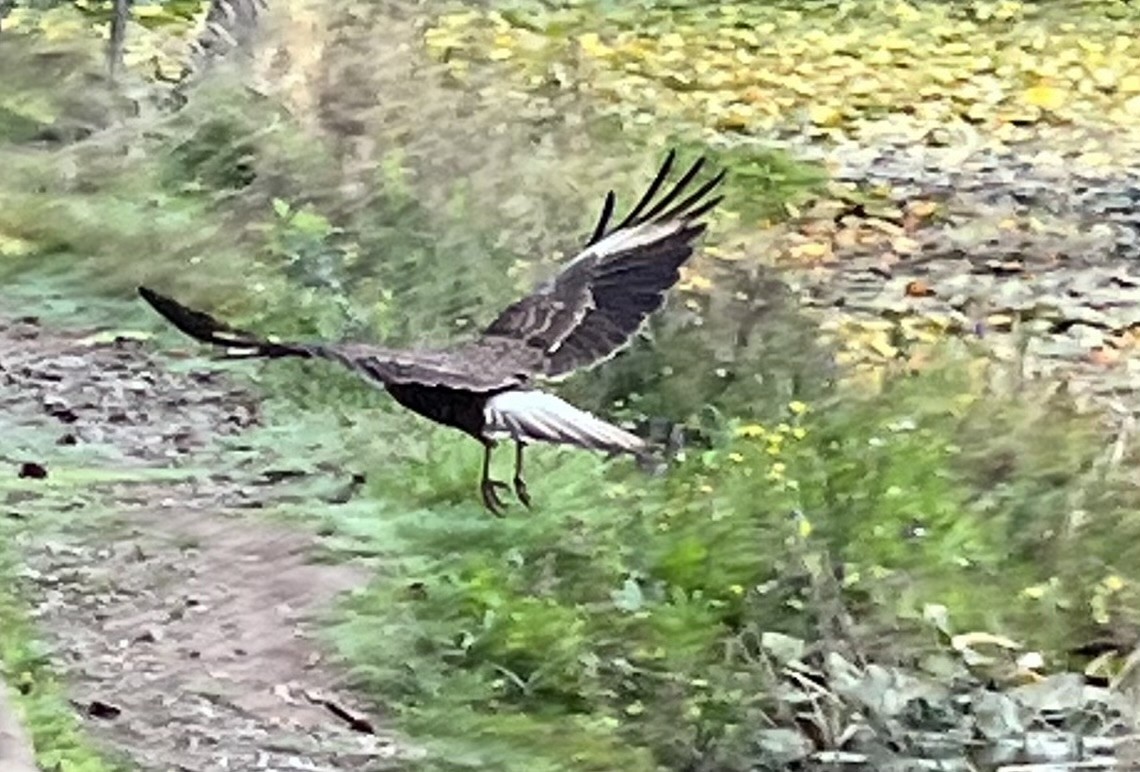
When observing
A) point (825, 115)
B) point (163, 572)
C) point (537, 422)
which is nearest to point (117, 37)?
point (825, 115)

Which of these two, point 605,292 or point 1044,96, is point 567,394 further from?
point 1044,96

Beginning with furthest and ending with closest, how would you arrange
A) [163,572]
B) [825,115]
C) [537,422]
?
[825,115]
[163,572]
[537,422]

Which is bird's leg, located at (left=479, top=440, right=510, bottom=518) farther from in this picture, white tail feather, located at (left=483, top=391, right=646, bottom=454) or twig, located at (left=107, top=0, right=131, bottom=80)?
twig, located at (left=107, top=0, right=131, bottom=80)

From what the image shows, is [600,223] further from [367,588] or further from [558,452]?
[367,588]

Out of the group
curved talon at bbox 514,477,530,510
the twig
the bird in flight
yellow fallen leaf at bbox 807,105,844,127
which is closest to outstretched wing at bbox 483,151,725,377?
the bird in flight

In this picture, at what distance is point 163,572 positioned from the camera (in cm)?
133

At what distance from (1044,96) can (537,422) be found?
2.72 feet

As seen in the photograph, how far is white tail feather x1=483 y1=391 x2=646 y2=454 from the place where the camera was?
1193mm

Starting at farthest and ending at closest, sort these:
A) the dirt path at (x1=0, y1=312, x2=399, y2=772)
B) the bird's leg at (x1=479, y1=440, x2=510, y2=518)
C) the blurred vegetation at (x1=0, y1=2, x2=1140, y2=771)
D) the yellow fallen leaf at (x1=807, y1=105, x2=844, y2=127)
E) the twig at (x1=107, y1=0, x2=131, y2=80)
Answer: the twig at (x1=107, y1=0, x2=131, y2=80), the yellow fallen leaf at (x1=807, y1=105, x2=844, y2=127), the bird's leg at (x1=479, y1=440, x2=510, y2=518), the blurred vegetation at (x1=0, y1=2, x2=1140, y2=771), the dirt path at (x1=0, y1=312, x2=399, y2=772)

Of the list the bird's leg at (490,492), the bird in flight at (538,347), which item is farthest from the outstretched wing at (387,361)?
the bird's leg at (490,492)

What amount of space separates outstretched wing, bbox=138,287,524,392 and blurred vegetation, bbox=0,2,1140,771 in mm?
154

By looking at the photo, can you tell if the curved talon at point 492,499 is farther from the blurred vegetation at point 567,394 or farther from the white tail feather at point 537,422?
the white tail feather at point 537,422

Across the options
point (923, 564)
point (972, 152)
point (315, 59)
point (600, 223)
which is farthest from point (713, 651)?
point (315, 59)

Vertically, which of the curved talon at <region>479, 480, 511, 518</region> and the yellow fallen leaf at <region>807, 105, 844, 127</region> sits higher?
the yellow fallen leaf at <region>807, 105, 844, 127</region>
